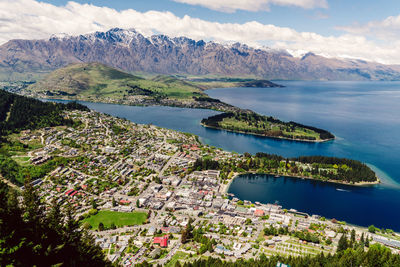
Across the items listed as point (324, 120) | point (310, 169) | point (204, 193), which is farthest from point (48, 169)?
point (324, 120)

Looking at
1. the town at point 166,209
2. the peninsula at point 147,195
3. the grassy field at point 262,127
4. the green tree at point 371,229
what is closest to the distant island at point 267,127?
the grassy field at point 262,127

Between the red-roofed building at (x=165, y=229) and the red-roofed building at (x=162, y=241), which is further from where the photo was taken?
the red-roofed building at (x=165, y=229)

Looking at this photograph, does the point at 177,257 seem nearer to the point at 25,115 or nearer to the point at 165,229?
the point at 165,229

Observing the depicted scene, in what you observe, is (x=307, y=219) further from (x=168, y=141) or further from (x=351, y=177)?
(x=168, y=141)

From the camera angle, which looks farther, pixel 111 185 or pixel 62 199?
pixel 111 185

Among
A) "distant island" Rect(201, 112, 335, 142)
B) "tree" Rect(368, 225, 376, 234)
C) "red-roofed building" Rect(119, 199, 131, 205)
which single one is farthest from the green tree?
"distant island" Rect(201, 112, 335, 142)

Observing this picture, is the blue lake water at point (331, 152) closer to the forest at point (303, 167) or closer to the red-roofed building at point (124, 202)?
the forest at point (303, 167)

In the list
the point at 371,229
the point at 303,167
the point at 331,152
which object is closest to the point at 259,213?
the point at 371,229
